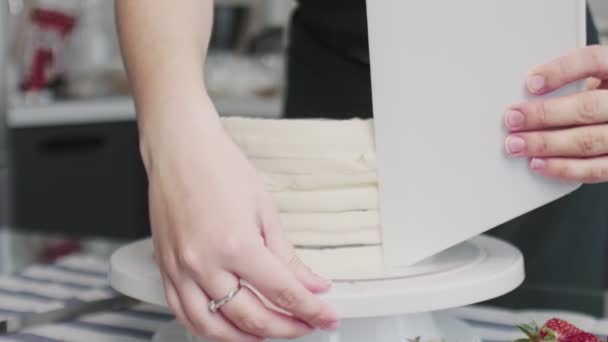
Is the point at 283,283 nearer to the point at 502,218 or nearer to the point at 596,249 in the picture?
the point at 502,218

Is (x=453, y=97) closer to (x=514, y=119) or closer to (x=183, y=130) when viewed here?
(x=514, y=119)

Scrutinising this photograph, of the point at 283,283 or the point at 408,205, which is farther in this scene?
the point at 408,205

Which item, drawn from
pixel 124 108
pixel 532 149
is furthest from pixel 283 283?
pixel 124 108

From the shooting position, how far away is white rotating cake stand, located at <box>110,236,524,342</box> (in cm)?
73

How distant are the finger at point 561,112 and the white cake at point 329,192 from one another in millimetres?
140

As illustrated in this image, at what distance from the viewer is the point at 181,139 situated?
71 centimetres

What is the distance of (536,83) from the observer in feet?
2.58

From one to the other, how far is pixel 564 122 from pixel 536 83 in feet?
0.15

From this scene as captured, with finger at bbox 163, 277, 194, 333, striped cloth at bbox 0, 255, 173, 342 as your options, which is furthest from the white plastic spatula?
striped cloth at bbox 0, 255, 173, 342

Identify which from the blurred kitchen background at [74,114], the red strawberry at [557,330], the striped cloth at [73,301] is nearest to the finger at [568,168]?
the red strawberry at [557,330]

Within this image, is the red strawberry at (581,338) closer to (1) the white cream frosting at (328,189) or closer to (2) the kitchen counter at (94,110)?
(1) the white cream frosting at (328,189)

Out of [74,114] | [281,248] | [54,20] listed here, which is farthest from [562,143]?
[54,20]

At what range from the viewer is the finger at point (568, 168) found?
80 cm

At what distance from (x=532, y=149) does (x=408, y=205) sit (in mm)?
125
